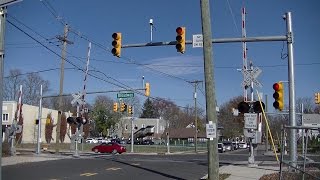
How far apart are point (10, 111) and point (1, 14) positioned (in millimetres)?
77731

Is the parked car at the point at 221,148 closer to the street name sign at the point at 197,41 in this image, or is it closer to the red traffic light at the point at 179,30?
the red traffic light at the point at 179,30

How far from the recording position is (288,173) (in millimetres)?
15398

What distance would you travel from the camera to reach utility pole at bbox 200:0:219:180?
15.5 m

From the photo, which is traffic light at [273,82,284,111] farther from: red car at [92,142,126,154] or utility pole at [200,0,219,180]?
red car at [92,142,126,154]

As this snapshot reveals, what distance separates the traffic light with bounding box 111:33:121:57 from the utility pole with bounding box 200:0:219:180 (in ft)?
19.5

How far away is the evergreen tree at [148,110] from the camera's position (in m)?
170

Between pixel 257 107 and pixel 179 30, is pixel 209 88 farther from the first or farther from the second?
pixel 257 107

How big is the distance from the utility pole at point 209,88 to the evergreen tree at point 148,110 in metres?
154

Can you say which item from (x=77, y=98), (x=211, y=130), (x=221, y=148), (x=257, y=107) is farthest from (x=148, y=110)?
(x=211, y=130)

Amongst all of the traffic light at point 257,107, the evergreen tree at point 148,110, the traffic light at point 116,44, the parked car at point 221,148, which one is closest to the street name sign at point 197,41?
the traffic light at point 116,44

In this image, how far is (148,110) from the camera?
6713 inches

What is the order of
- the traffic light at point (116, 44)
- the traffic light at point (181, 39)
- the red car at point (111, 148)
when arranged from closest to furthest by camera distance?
the traffic light at point (181, 39) → the traffic light at point (116, 44) → the red car at point (111, 148)

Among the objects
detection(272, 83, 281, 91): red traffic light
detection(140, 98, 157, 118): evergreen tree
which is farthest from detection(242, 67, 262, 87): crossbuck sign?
detection(140, 98, 157, 118): evergreen tree

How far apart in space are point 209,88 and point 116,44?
21.9 feet
